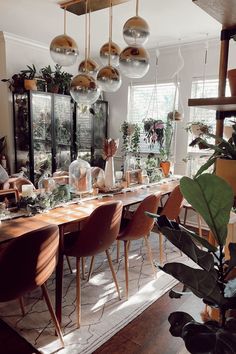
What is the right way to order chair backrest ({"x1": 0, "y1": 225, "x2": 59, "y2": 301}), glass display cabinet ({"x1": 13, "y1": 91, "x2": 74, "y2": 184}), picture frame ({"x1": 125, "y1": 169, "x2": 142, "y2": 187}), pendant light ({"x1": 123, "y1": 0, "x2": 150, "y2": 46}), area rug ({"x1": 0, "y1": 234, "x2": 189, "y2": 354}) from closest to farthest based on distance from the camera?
chair backrest ({"x1": 0, "y1": 225, "x2": 59, "y2": 301}) < area rug ({"x1": 0, "y1": 234, "x2": 189, "y2": 354}) < pendant light ({"x1": 123, "y1": 0, "x2": 150, "y2": 46}) < picture frame ({"x1": 125, "y1": 169, "x2": 142, "y2": 187}) < glass display cabinet ({"x1": 13, "y1": 91, "x2": 74, "y2": 184})

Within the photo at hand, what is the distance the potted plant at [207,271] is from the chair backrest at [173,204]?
6.79 ft

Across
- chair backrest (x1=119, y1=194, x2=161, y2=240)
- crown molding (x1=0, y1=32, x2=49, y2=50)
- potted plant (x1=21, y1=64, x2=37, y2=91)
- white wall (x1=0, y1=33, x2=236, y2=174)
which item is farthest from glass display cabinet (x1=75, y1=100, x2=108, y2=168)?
chair backrest (x1=119, y1=194, x2=161, y2=240)

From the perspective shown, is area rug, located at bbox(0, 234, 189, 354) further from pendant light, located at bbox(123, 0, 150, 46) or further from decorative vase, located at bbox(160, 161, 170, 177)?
pendant light, located at bbox(123, 0, 150, 46)

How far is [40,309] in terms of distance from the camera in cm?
227

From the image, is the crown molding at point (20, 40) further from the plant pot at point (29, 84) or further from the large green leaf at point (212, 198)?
the large green leaf at point (212, 198)

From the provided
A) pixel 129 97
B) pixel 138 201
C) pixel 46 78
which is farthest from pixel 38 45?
pixel 138 201

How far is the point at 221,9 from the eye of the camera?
0.97m

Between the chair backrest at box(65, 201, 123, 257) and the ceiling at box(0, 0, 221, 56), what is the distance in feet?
7.88

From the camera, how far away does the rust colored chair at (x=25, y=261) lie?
1519mm

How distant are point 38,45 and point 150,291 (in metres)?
4.32

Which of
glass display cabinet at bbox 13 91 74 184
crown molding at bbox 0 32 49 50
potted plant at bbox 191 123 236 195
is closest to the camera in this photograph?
potted plant at bbox 191 123 236 195

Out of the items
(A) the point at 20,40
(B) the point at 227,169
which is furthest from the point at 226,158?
(A) the point at 20,40

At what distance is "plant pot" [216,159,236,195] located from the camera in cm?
93

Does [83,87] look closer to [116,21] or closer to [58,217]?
[58,217]
